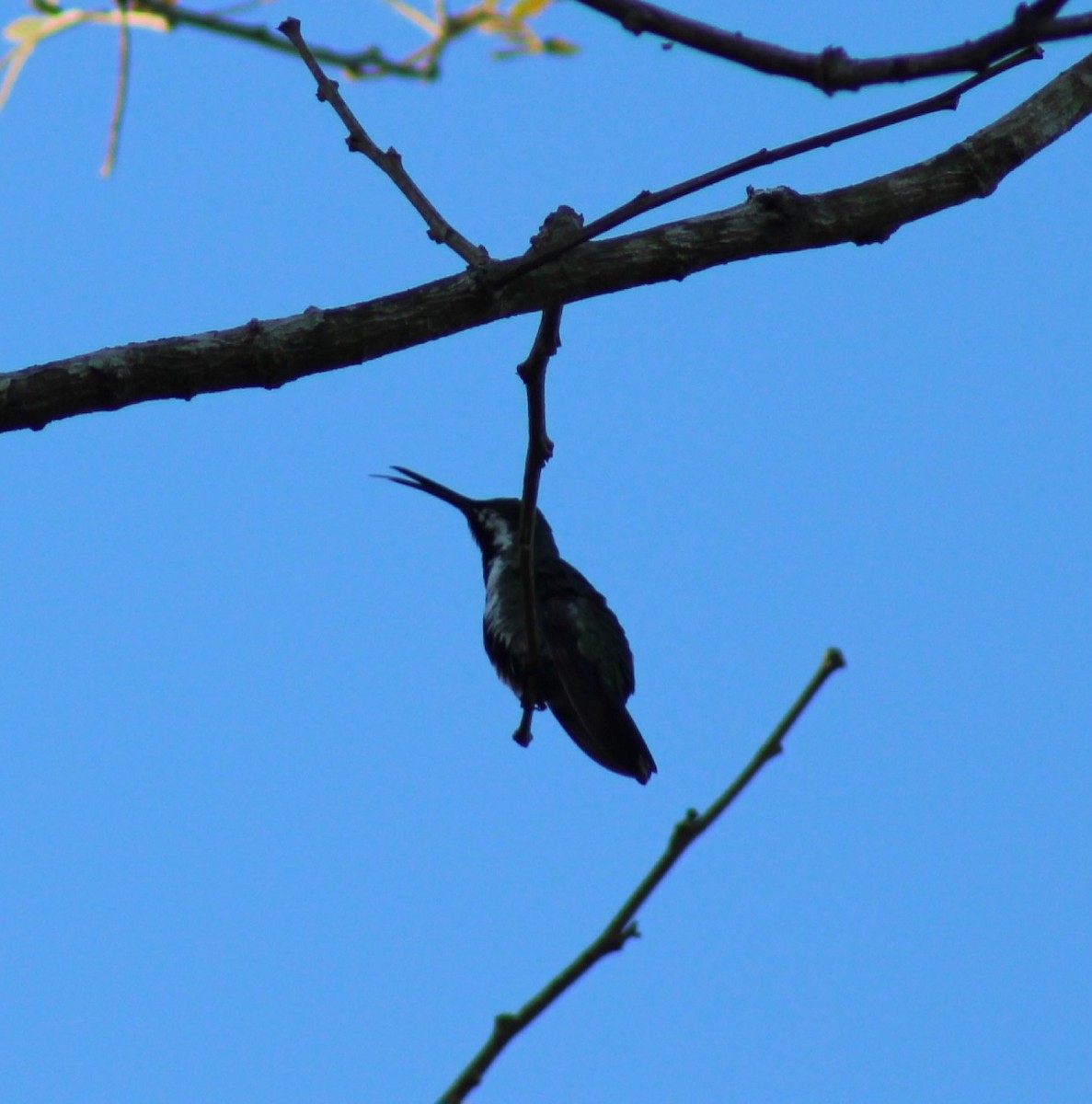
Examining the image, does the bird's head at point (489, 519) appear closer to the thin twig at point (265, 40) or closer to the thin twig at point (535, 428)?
the thin twig at point (535, 428)

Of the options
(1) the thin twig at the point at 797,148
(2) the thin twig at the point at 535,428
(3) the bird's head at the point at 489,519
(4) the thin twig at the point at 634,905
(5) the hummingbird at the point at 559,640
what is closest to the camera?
(4) the thin twig at the point at 634,905

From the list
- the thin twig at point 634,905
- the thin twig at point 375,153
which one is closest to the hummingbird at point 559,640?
the thin twig at point 375,153

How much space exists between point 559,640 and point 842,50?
14.6 ft

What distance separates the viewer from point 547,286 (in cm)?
307

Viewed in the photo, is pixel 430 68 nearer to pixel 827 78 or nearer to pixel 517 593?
pixel 827 78

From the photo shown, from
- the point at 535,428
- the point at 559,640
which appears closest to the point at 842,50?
the point at 535,428

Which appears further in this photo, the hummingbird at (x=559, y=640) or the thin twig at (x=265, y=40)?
the hummingbird at (x=559, y=640)

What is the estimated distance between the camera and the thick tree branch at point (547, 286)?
2.77 metres

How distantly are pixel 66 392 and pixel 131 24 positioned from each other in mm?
681

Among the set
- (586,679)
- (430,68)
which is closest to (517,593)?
(586,679)

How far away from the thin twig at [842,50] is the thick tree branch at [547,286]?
112 cm

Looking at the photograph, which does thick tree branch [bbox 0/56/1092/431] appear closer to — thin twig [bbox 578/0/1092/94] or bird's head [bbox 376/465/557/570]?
thin twig [bbox 578/0/1092/94]

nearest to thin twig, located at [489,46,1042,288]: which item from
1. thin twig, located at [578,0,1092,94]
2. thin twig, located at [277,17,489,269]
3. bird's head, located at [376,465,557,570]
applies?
thin twig, located at [578,0,1092,94]

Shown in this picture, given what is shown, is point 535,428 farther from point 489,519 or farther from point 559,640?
point 489,519
